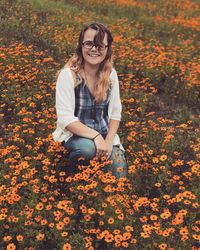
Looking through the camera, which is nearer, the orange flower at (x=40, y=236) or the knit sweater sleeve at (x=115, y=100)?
the orange flower at (x=40, y=236)

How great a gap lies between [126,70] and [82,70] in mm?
3829

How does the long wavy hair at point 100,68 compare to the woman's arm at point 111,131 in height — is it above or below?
above

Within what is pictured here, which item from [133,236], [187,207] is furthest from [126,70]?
[133,236]

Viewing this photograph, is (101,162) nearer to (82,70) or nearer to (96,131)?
A: (96,131)

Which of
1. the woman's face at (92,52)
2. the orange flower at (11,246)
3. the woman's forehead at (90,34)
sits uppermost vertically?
the woman's forehead at (90,34)

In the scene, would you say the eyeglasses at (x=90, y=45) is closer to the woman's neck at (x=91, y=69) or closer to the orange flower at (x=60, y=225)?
the woman's neck at (x=91, y=69)

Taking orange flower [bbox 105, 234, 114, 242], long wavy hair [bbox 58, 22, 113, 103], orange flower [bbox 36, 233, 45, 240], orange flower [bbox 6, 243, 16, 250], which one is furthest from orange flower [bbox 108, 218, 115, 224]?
long wavy hair [bbox 58, 22, 113, 103]

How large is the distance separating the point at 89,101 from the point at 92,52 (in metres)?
0.57

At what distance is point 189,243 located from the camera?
3631 mm

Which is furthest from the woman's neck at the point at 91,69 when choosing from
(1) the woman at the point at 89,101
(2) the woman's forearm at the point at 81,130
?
(2) the woman's forearm at the point at 81,130

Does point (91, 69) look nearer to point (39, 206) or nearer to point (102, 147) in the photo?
point (102, 147)

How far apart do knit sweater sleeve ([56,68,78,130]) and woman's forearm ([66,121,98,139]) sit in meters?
0.05

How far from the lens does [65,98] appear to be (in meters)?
4.26

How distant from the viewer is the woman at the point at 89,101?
423cm
